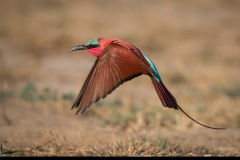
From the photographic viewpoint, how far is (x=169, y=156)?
14.9 feet

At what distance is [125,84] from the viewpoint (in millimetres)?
9992

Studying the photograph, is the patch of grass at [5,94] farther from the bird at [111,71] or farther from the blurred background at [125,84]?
the bird at [111,71]

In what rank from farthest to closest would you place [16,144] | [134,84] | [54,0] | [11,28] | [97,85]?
[54,0] < [11,28] < [134,84] < [16,144] < [97,85]

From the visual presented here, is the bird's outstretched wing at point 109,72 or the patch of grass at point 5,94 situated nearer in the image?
the bird's outstretched wing at point 109,72

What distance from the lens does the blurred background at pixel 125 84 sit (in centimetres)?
620

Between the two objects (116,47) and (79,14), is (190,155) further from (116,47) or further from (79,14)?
(79,14)

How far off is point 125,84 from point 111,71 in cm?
571

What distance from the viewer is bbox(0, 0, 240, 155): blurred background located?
6.20 m

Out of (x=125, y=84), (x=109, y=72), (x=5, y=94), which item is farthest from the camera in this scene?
(x=125, y=84)

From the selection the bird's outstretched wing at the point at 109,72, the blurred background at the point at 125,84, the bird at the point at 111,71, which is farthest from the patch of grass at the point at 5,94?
the bird's outstretched wing at the point at 109,72

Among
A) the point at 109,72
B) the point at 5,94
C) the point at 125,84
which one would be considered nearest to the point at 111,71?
the point at 109,72

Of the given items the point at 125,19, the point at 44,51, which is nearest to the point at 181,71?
the point at 44,51

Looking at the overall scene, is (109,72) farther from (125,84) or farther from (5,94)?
(125,84)

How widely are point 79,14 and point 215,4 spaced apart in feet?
15.2
